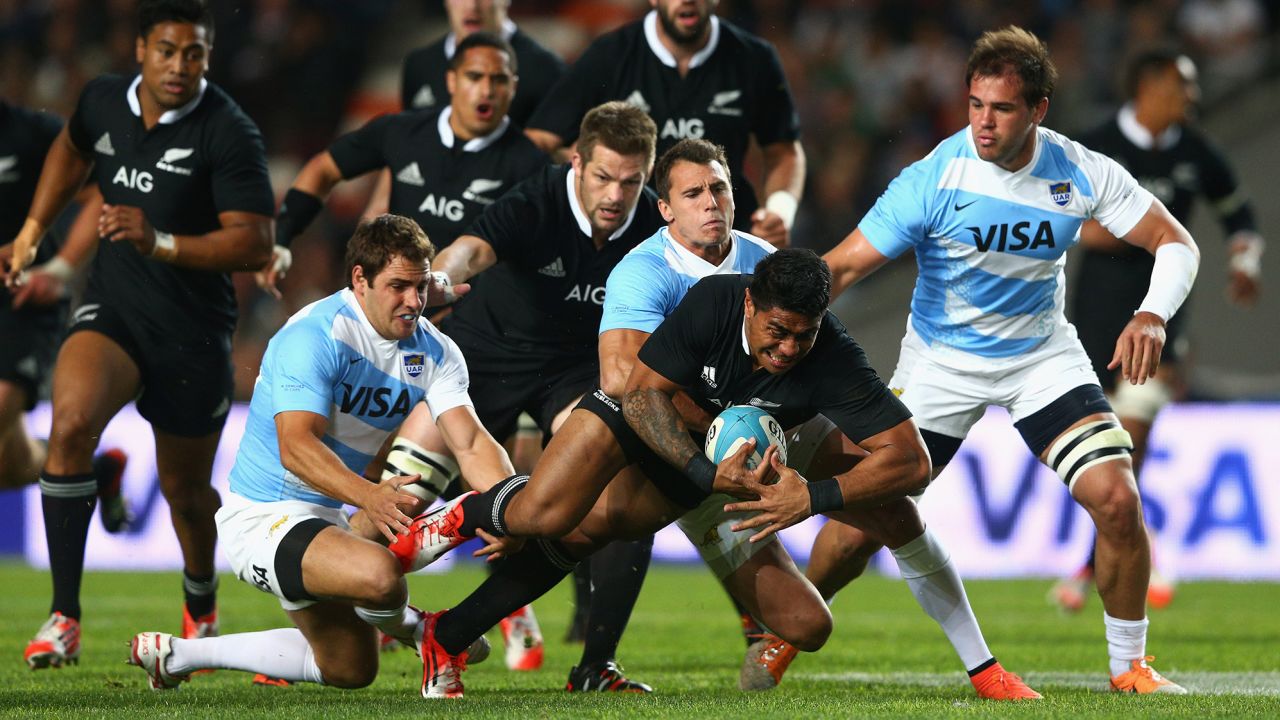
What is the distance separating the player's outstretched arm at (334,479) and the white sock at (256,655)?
64cm

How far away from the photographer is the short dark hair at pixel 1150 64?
9875 millimetres

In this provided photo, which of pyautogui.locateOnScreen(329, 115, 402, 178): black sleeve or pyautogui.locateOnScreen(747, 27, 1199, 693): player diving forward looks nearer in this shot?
pyautogui.locateOnScreen(747, 27, 1199, 693): player diving forward

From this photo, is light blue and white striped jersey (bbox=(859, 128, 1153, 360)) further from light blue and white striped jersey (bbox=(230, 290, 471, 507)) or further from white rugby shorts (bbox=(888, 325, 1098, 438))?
light blue and white striped jersey (bbox=(230, 290, 471, 507))

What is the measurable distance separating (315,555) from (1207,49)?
1245 cm

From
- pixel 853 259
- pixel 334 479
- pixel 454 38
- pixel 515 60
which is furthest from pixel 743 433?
pixel 454 38

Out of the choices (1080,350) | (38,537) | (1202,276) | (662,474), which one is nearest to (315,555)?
(662,474)

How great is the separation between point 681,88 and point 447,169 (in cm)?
120

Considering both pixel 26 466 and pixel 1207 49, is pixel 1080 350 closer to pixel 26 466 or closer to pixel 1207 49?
pixel 26 466

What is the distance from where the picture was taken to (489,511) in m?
6.04

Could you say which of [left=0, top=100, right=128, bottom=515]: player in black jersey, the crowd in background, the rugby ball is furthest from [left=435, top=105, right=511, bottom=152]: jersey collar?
the crowd in background

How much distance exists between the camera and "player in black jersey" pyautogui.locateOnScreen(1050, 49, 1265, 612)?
32.6 ft

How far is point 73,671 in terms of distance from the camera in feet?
23.1

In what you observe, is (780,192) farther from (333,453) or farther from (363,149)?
(333,453)

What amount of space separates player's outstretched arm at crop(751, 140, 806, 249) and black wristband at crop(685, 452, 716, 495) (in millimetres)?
1938
